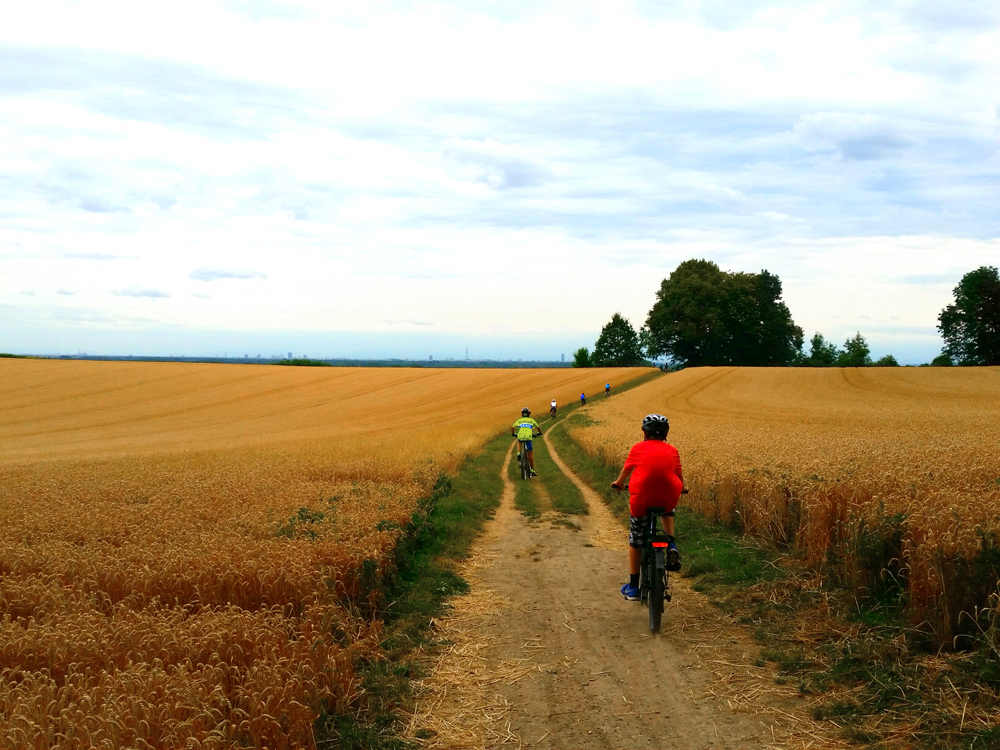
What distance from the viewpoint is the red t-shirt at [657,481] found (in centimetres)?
826

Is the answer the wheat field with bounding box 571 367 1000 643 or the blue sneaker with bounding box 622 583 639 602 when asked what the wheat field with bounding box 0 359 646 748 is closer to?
the blue sneaker with bounding box 622 583 639 602

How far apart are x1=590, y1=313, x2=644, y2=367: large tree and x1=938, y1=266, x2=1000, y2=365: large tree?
158 ft

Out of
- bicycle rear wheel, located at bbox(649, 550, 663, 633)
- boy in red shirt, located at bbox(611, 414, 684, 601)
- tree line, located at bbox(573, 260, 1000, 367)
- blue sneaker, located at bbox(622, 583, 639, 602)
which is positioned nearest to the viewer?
bicycle rear wheel, located at bbox(649, 550, 663, 633)

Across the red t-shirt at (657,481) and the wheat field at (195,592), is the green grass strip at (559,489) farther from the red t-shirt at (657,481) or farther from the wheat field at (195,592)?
the red t-shirt at (657,481)

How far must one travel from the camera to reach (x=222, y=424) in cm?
4753

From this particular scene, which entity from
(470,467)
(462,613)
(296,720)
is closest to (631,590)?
(462,613)

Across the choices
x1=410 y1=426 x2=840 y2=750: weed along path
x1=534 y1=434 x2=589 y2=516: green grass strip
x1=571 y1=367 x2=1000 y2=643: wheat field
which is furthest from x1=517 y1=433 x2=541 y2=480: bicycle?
x1=410 y1=426 x2=840 y2=750: weed along path

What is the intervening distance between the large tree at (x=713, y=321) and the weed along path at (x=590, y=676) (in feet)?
299

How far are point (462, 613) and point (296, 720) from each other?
378 centimetres

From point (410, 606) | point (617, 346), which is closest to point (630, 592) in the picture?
point (410, 606)

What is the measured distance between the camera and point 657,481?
826 cm

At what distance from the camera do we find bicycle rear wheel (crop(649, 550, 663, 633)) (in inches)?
302

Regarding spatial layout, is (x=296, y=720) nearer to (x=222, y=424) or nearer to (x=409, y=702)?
(x=409, y=702)

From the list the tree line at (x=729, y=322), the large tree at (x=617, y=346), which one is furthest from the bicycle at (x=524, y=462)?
the large tree at (x=617, y=346)
